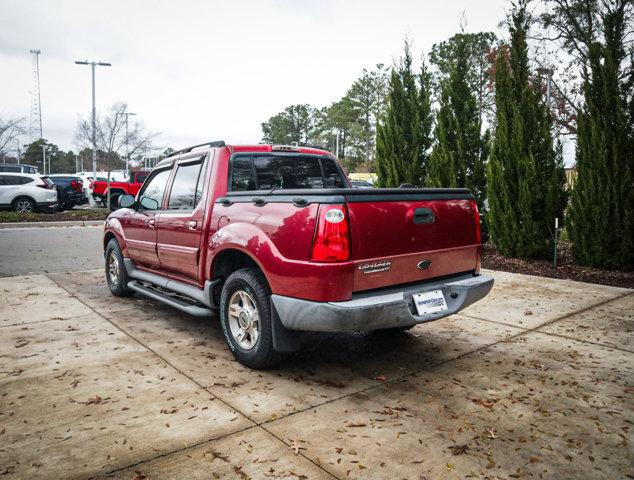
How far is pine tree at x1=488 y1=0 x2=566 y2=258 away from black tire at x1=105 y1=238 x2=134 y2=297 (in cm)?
721

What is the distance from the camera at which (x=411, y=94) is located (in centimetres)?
1162

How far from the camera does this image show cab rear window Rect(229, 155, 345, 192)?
440 centimetres

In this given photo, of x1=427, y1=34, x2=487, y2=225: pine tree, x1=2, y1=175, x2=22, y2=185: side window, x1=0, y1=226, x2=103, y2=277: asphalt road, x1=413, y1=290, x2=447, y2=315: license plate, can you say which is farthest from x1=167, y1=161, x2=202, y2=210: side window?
x1=2, y1=175, x2=22, y2=185: side window

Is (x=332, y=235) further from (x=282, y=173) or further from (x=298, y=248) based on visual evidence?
(x=282, y=173)

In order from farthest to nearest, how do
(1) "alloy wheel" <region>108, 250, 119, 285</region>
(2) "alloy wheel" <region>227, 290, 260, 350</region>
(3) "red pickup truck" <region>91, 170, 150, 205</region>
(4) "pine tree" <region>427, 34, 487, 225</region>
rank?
Answer: (3) "red pickup truck" <region>91, 170, 150, 205</region>, (4) "pine tree" <region>427, 34, 487, 225</region>, (1) "alloy wheel" <region>108, 250, 119, 285</region>, (2) "alloy wheel" <region>227, 290, 260, 350</region>

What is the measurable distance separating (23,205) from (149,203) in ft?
52.1

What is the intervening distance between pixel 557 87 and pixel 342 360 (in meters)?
25.5

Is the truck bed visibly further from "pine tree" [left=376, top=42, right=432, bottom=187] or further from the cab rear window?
"pine tree" [left=376, top=42, right=432, bottom=187]

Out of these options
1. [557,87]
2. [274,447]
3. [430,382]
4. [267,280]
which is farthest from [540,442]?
[557,87]

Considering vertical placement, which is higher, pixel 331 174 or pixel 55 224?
pixel 331 174

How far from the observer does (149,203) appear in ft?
17.8

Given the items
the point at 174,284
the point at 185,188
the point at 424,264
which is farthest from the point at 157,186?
the point at 424,264

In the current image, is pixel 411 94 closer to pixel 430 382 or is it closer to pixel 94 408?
pixel 430 382

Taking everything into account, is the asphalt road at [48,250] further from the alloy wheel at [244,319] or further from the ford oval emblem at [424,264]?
the ford oval emblem at [424,264]
